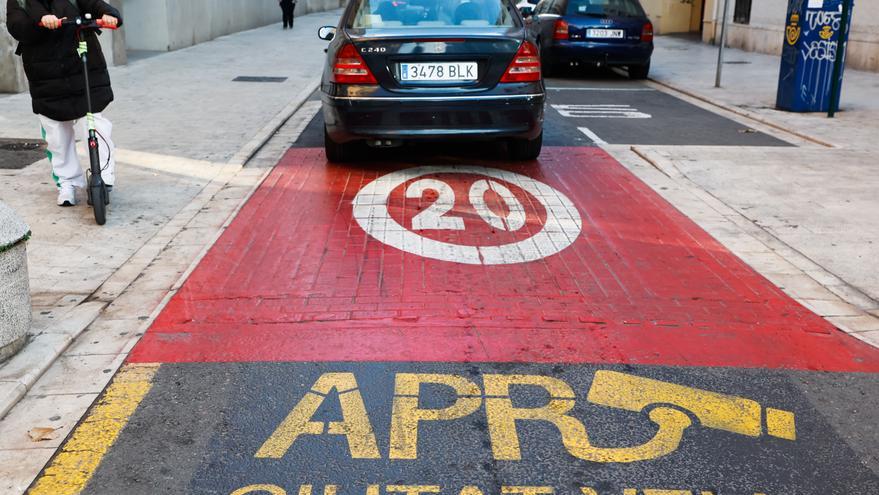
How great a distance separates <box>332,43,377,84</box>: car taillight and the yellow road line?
3.91 meters

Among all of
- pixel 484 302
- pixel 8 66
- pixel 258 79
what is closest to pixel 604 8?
pixel 258 79

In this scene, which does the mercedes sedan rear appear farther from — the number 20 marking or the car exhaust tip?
the number 20 marking

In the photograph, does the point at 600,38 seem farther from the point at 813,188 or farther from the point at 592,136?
the point at 813,188

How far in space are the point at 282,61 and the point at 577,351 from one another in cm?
1568

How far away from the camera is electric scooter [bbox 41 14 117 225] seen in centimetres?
614

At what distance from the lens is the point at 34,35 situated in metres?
6.23

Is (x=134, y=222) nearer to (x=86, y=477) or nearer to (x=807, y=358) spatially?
(x=86, y=477)

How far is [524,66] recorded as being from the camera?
7.62 meters

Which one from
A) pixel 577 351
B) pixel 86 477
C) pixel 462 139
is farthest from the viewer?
pixel 462 139

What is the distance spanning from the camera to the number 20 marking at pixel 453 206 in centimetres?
650

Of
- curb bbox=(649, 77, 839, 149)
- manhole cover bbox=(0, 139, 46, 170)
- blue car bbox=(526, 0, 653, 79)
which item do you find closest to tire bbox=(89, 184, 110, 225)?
manhole cover bbox=(0, 139, 46, 170)

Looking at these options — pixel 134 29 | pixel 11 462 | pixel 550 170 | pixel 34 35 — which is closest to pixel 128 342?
pixel 11 462

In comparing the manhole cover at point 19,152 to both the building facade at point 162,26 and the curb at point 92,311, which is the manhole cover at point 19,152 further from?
the building facade at point 162,26

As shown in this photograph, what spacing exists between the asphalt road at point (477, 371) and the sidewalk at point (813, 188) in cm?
45
